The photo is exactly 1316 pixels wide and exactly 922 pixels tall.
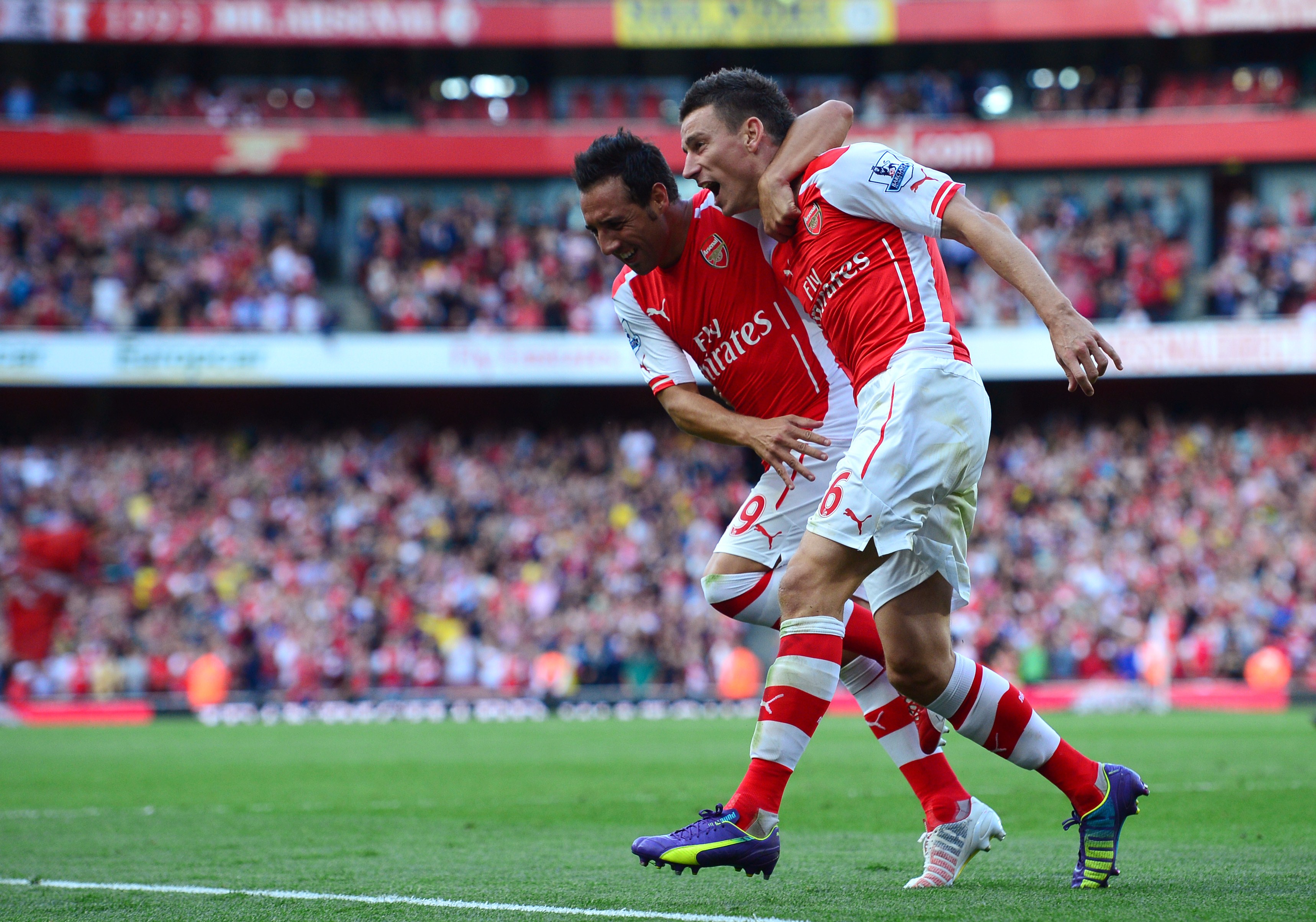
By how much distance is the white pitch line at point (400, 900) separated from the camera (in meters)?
3.81

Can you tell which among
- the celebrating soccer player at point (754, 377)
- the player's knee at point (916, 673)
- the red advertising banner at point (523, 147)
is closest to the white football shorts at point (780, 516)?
the celebrating soccer player at point (754, 377)

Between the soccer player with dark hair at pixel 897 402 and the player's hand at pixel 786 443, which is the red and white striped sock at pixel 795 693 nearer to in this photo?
the soccer player with dark hair at pixel 897 402

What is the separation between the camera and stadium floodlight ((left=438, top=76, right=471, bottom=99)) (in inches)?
1167

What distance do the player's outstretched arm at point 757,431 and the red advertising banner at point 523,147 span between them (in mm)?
22834

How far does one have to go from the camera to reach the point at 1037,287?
4.14 m

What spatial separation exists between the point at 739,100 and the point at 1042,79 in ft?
88.0

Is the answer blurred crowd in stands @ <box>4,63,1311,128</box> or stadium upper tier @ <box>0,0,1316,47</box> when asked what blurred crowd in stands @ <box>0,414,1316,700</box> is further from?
stadium upper tier @ <box>0,0,1316,47</box>

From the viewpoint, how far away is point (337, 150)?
28.0m

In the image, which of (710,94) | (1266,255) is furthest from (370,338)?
(710,94)

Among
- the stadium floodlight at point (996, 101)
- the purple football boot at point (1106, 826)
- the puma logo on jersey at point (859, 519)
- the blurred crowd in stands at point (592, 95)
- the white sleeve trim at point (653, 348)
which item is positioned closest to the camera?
the puma logo on jersey at point (859, 519)

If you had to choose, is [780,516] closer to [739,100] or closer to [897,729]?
[897,729]

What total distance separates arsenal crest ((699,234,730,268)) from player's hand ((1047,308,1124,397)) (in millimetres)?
1320

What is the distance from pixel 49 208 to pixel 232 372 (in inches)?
222

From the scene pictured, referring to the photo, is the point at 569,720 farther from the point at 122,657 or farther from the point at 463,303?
the point at 463,303
